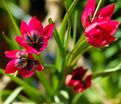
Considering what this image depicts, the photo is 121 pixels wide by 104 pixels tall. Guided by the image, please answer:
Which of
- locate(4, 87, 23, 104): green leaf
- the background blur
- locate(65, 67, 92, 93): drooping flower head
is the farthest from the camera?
the background blur

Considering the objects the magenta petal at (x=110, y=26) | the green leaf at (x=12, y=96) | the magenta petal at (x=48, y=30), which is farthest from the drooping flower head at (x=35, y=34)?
the green leaf at (x=12, y=96)

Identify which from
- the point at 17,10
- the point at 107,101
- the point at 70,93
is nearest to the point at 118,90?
the point at 107,101

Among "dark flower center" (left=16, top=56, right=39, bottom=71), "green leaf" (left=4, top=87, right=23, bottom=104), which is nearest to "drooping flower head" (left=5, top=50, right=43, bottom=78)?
"dark flower center" (left=16, top=56, right=39, bottom=71)

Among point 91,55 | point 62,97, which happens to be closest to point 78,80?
point 62,97

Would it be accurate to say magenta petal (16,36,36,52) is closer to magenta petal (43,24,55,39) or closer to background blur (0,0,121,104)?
magenta petal (43,24,55,39)

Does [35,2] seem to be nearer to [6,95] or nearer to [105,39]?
[6,95]

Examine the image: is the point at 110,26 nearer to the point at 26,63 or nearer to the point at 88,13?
the point at 88,13

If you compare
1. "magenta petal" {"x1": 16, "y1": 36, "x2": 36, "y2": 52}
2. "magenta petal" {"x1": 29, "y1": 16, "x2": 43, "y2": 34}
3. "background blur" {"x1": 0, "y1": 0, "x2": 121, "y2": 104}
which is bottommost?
"background blur" {"x1": 0, "y1": 0, "x2": 121, "y2": 104}
